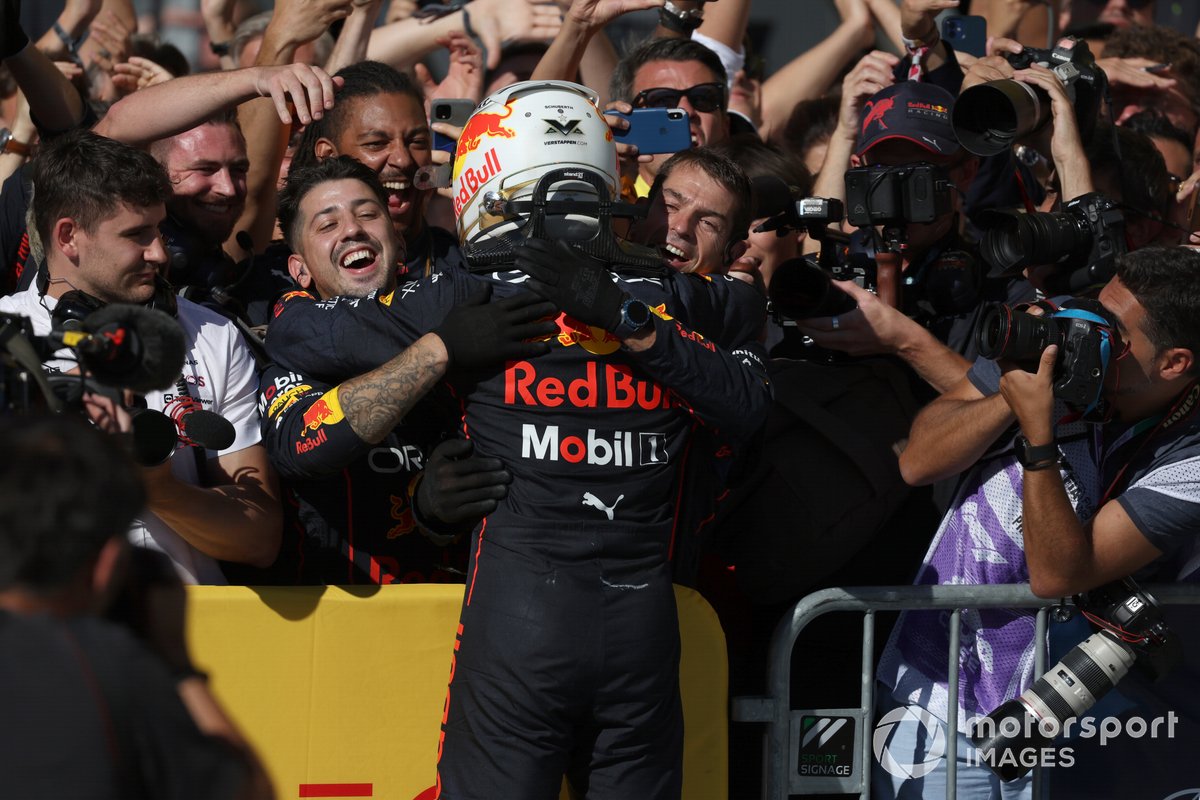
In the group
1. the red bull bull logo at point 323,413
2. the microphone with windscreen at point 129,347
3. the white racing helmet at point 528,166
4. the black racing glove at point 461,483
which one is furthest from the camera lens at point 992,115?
the microphone with windscreen at point 129,347

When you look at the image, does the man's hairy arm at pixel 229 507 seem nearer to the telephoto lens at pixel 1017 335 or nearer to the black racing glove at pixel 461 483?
the black racing glove at pixel 461 483

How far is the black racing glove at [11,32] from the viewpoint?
13.1ft

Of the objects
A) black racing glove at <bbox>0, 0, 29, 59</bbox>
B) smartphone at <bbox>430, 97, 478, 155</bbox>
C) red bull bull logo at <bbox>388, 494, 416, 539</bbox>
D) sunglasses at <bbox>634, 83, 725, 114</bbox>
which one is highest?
sunglasses at <bbox>634, 83, 725, 114</bbox>

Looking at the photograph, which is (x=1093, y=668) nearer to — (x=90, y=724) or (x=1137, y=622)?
(x=1137, y=622)

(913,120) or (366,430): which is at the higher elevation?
(913,120)

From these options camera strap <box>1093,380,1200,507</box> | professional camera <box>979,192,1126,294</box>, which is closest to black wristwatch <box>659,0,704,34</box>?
professional camera <box>979,192,1126,294</box>

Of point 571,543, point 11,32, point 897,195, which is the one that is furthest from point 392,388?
point 11,32

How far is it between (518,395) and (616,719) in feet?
Result: 2.52

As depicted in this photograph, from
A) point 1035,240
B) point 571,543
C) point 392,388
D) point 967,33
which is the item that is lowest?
point 571,543

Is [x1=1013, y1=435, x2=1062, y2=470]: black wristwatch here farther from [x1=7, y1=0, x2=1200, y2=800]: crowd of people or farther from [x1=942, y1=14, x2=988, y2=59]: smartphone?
[x1=942, y1=14, x2=988, y2=59]: smartphone

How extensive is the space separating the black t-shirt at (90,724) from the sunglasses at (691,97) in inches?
138

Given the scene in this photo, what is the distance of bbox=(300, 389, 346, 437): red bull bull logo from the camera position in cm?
323

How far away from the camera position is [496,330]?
3139 millimetres

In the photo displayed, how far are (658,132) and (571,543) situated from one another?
1675 millimetres
